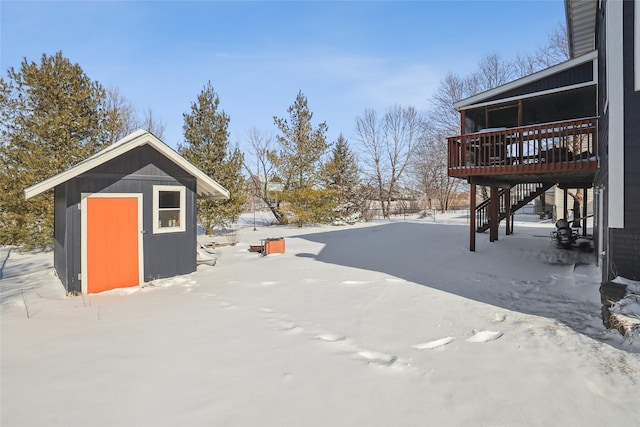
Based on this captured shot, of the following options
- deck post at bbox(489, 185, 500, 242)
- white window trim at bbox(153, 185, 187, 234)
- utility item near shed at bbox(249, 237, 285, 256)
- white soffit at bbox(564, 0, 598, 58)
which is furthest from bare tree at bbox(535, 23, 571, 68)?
white window trim at bbox(153, 185, 187, 234)

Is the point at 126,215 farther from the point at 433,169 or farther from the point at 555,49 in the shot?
the point at 433,169

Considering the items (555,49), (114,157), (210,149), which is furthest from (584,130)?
(555,49)

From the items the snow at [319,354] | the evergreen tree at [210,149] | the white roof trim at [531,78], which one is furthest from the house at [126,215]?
the white roof trim at [531,78]

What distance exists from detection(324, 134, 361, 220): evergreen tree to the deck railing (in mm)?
11690

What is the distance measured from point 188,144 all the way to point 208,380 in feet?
48.0

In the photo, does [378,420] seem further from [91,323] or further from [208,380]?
[91,323]

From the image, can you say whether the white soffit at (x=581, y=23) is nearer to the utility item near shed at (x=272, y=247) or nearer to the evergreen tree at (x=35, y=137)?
the utility item near shed at (x=272, y=247)

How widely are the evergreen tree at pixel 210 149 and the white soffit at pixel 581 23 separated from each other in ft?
44.0

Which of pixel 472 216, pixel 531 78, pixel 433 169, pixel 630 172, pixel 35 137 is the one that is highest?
pixel 433 169

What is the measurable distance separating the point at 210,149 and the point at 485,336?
47.5 feet

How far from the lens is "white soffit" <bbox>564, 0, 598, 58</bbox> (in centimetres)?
856

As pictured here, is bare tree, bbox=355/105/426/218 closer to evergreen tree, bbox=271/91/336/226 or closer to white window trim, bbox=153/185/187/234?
evergreen tree, bbox=271/91/336/226

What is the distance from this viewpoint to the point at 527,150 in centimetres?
940

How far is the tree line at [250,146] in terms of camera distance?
39.4 ft
